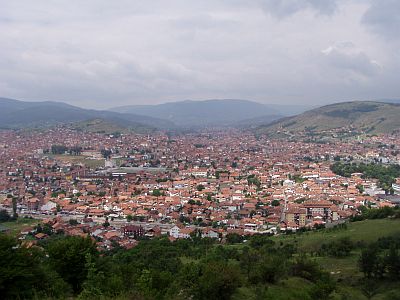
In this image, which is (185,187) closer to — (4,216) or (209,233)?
(4,216)

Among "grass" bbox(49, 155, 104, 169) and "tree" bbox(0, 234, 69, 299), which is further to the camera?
"grass" bbox(49, 155, 104, 169)

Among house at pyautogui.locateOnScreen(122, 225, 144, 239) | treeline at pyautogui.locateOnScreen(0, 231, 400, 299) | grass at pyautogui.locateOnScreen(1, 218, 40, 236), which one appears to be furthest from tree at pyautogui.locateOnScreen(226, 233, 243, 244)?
grass at pyautogui.locateOnScreen(1, 218, 40, 236)

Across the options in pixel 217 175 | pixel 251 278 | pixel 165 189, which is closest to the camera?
pixel 251 278

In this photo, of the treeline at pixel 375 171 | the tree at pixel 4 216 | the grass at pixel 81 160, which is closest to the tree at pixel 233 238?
the tree at pixel 4 216

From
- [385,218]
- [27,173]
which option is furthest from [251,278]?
[27,173]

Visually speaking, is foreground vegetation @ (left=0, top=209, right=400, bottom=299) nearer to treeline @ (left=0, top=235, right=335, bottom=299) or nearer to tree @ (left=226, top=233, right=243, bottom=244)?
treeline @ (left=0, top=235, right=335, bottom=299)

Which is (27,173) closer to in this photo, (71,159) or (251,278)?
(71,159)
